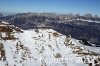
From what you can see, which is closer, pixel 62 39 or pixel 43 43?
pixel 43 43

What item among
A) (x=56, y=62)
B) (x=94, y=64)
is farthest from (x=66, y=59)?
(x=94, y=64)

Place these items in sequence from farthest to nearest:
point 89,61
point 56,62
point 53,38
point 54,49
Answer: point 53,38 → point 54,49 → point 89,61 → point 56,62

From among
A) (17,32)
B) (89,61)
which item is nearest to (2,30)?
(17,32)

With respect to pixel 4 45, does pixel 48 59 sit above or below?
below

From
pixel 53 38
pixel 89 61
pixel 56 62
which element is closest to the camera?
pixel 56 62

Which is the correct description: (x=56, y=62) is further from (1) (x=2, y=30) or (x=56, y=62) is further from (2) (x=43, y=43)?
(1) (x=2, y=30)

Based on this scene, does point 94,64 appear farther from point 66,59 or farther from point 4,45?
point 4,45

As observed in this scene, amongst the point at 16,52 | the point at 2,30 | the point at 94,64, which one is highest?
the point at 2,30
